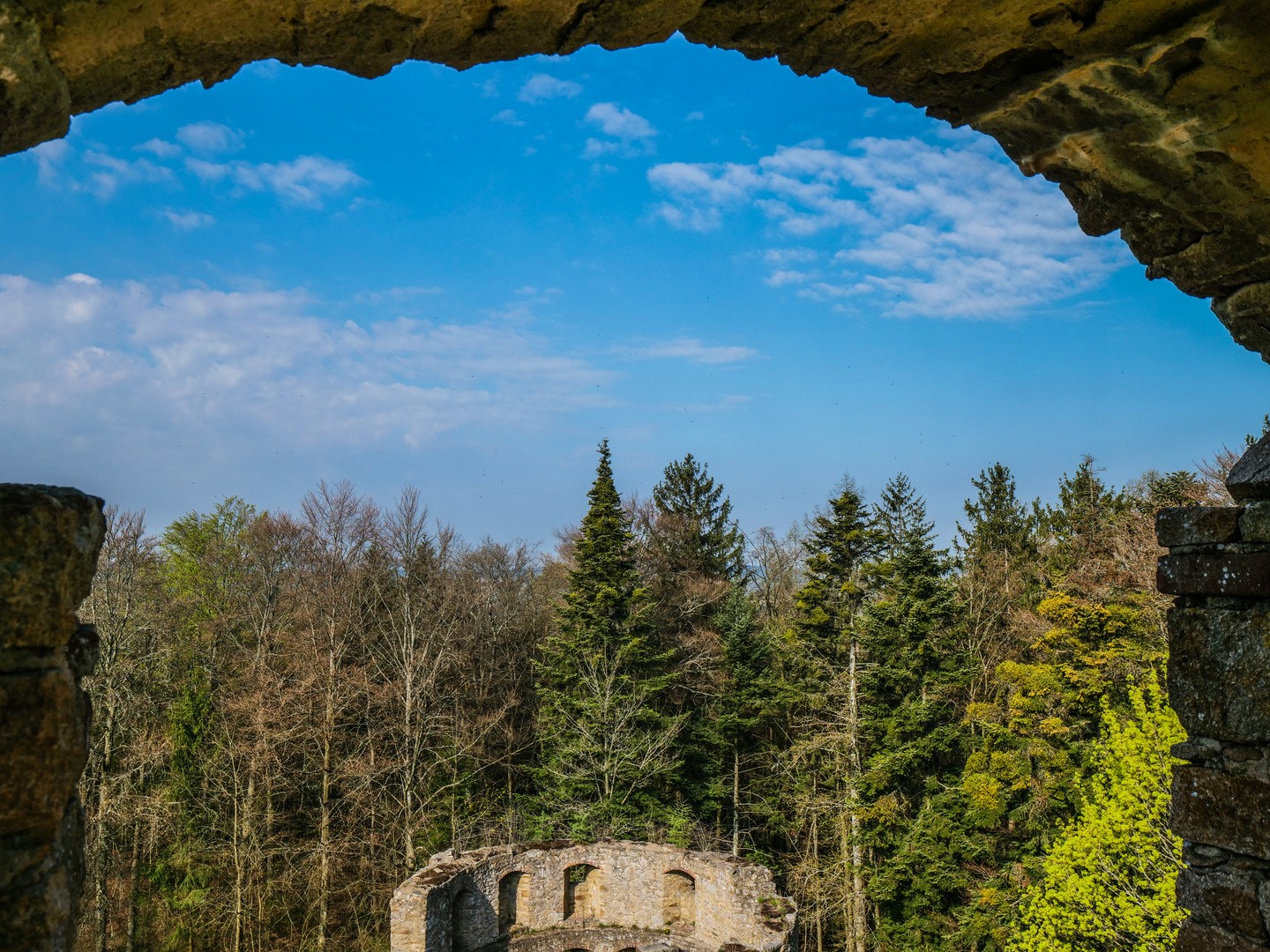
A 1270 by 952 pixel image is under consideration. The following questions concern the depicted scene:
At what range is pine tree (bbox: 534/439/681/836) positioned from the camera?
63.3 feet

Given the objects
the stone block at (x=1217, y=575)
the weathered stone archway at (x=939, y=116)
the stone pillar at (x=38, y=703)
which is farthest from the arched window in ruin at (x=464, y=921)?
the stone pillar at (x=38, y=703)

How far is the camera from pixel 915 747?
17.5 m

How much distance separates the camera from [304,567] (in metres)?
23.9

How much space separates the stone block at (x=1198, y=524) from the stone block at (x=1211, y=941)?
1.57m

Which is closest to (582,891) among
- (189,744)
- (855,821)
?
(855,821)

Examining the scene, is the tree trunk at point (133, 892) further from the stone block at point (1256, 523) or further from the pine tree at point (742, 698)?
the stone block at point (1256, 523)

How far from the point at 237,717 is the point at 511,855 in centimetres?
803

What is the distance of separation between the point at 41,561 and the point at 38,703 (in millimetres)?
288

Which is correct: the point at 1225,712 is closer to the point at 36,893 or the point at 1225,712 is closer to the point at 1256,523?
the point at 1256,523

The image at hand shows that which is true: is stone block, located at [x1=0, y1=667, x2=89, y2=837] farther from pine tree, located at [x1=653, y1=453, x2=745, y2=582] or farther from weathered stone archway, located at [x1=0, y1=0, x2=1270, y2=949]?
pine tree, located at [x1=653, y1=453, x2=745, y2=582]

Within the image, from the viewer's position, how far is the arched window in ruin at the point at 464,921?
50.4ft

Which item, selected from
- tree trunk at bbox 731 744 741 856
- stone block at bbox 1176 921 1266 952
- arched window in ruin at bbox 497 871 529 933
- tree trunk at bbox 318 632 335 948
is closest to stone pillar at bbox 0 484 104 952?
stone block at bbox 1176 921 1266 952

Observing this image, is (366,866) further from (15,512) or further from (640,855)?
(15,512)

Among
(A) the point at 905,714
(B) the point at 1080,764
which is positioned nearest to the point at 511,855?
(A) the point at 905,714
